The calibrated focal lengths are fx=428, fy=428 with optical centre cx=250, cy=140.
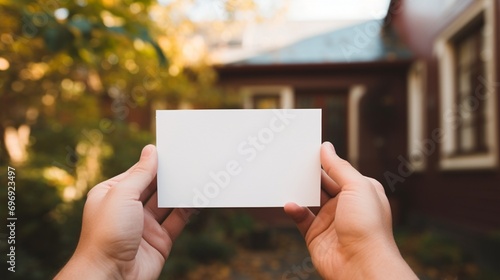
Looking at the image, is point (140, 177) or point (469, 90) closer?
point (140, 177)

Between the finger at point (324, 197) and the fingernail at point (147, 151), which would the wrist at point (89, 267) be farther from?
the finger at point (324, 197)

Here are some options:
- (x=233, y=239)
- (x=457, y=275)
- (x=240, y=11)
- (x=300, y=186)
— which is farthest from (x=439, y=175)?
(x=300, y=186)

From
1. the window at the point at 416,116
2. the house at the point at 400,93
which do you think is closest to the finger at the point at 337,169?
the house at the point at 400,93

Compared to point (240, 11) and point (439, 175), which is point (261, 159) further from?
point (439, 175)

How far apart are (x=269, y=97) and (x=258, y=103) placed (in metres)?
0.26

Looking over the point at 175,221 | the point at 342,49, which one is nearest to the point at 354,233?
the point at 175,221

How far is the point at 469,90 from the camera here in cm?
555

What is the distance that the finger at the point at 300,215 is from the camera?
1.30 meters

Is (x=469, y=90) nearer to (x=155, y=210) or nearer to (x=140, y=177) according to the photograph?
(x=155, y=210)

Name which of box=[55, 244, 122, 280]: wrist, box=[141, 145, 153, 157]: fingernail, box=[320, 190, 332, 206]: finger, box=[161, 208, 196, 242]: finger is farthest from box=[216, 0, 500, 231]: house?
box=[55, 244, 122, 280]: wrist

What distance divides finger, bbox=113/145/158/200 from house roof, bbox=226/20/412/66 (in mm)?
7123

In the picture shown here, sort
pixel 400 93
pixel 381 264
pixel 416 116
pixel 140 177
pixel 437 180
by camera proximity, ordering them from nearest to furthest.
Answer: pixel 381 264, pixel 140 177, pixel 437 180, pixel 416 116, pixel 400 93

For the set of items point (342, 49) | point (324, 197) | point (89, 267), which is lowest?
point (89, 267)

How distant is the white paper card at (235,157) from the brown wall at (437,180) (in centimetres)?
398
